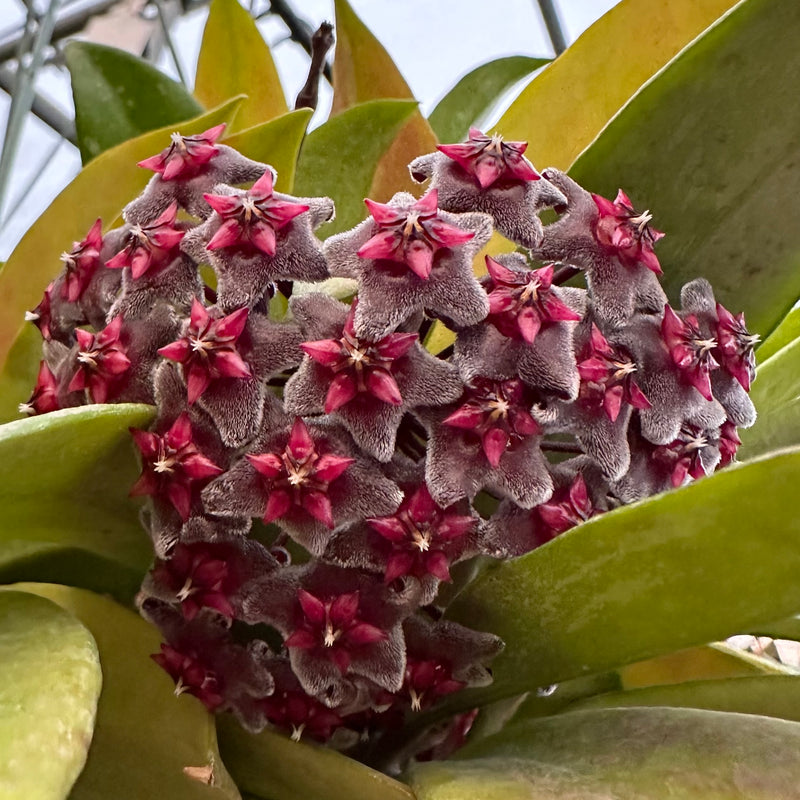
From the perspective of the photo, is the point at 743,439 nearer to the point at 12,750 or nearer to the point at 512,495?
the point at 512,495

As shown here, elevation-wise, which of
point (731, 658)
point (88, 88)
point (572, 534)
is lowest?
point (731, 658)

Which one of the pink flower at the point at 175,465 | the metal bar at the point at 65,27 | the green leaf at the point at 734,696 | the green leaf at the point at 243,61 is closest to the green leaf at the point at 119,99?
the green leaf at the point at 243,61

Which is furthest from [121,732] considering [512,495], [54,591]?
[512,495]

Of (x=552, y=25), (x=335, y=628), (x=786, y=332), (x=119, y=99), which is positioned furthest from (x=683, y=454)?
(x=552, y=25)

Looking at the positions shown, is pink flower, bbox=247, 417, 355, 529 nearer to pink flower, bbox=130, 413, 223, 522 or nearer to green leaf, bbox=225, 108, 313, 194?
pink flower, bbox=130, 413, 223, 522

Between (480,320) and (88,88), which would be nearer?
(480,320)

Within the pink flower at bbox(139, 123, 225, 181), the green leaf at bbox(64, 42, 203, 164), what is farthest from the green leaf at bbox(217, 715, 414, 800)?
the green leaf at bbox(64, 42, 203, 164)

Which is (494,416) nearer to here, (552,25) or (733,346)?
(733,346)
